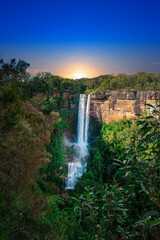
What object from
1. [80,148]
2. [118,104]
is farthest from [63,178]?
[118,104]

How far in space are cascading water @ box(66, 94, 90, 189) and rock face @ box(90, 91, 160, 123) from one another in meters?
1.02

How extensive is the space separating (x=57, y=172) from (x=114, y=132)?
19.7 ft

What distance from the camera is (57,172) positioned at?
9.93 metres

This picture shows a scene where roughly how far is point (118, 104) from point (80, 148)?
237 inches

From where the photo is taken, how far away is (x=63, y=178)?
396 inches

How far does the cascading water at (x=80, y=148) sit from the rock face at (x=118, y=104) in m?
1.02

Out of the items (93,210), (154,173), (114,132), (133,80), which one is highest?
(133,80)

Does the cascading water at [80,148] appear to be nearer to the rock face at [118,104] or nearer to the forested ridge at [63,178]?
the forested ridge at [63,178]

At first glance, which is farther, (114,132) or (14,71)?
(114,132)

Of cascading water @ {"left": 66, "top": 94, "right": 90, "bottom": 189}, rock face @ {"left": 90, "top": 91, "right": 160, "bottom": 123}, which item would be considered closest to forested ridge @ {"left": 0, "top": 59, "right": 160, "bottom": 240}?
cascading water @ {"left": 66, "top": 94, "right": 90, "bottom": 189}

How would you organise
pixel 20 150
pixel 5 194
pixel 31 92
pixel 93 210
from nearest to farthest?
1. pixel 93 210
2. pixel 5 194
3. pixel 20 150
4. pixel 31 92

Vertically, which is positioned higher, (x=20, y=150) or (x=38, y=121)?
(x=38, y=121)

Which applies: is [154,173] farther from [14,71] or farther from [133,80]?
[133,80]

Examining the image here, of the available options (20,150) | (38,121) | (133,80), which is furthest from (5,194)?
(133,80)
